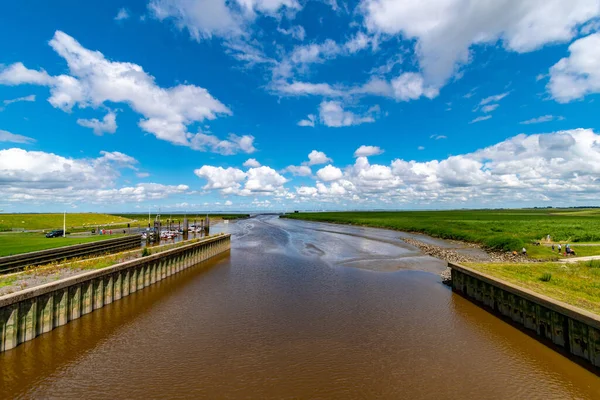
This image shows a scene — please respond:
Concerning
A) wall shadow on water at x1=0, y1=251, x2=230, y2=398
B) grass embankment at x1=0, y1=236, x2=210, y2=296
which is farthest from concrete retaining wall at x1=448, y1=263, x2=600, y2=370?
grass embankment at x1=0, y1=236, x2=210, y2=296

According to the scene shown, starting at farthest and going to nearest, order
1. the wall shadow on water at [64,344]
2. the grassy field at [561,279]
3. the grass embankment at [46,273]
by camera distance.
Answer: the grassy field at [561,279], the grass embankment at [46,273], the wall shadow on water at [64,344]

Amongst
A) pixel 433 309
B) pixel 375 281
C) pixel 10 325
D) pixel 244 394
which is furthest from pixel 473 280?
pixel 10 325

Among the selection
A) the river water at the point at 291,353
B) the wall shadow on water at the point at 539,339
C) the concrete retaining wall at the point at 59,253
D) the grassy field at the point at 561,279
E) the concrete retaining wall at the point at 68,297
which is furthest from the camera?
the concrete retaining wall at the point at 59,253

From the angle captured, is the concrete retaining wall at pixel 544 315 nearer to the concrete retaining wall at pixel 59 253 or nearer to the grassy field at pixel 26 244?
the concrete retaining wall at pixel 59 253

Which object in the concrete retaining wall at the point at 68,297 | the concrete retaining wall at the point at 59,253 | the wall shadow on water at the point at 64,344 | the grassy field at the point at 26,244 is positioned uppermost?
the grassy field at the point at 26,244

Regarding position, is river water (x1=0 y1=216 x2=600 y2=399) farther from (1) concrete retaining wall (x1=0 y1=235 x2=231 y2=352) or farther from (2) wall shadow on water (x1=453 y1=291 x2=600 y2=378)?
(1) concrete retaining wall (x1=0 y1=235 x2=231 y2=352)

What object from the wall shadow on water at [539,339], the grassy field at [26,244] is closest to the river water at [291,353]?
the wall shadow on water at [539,339]
